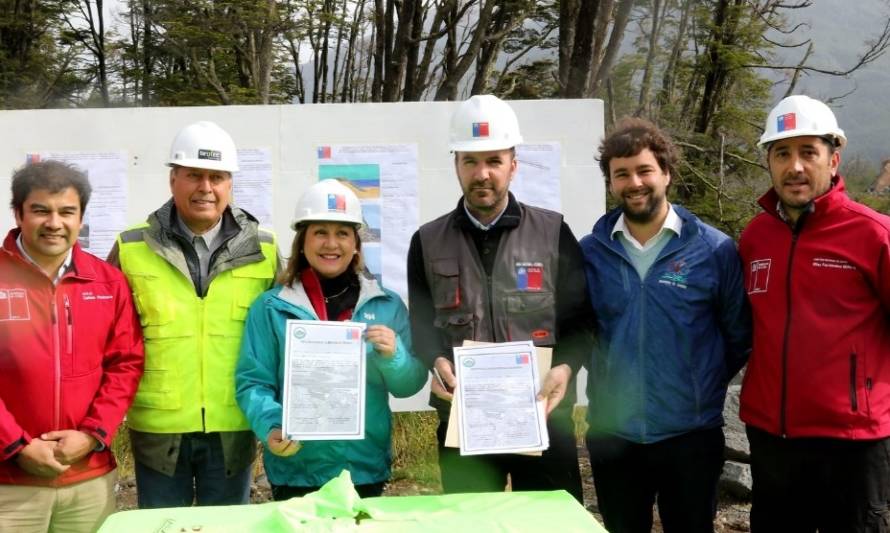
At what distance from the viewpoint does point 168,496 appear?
3.49 meters

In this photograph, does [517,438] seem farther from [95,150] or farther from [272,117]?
[95,150]

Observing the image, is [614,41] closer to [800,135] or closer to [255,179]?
[255,179]

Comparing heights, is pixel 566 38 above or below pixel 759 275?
above

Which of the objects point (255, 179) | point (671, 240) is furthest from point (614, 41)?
point (671, 240)

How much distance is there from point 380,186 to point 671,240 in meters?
2.47

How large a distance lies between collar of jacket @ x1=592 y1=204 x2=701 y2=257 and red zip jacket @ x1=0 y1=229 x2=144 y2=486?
7.05 feet

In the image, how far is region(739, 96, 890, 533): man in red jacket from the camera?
3084 mm

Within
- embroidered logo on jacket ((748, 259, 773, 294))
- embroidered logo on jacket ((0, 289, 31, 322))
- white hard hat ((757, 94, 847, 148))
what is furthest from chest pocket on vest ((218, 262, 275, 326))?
white hard hat ((757, 94, 847, 148))

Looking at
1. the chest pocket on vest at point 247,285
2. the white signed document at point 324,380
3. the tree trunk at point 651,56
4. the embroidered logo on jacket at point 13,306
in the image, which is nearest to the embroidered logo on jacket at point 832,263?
the white signed document at point 324,380

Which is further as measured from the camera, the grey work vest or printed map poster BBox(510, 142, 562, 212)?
printed map poster BBox(510, 142, 562, 212)

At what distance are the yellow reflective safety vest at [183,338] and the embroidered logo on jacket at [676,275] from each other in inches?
72.7

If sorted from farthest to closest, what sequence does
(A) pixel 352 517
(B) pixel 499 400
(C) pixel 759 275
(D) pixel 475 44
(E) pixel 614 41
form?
(D) pixel 475 44
(E) pixel 614 41
(C) pixel 759 275
(B) pixel 499 400
(A) pixel 352 517

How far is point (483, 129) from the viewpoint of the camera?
338 centimetres

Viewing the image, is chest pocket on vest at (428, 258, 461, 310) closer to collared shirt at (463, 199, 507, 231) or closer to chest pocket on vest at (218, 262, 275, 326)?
collared shirt at (463, 199, 507, 231)
